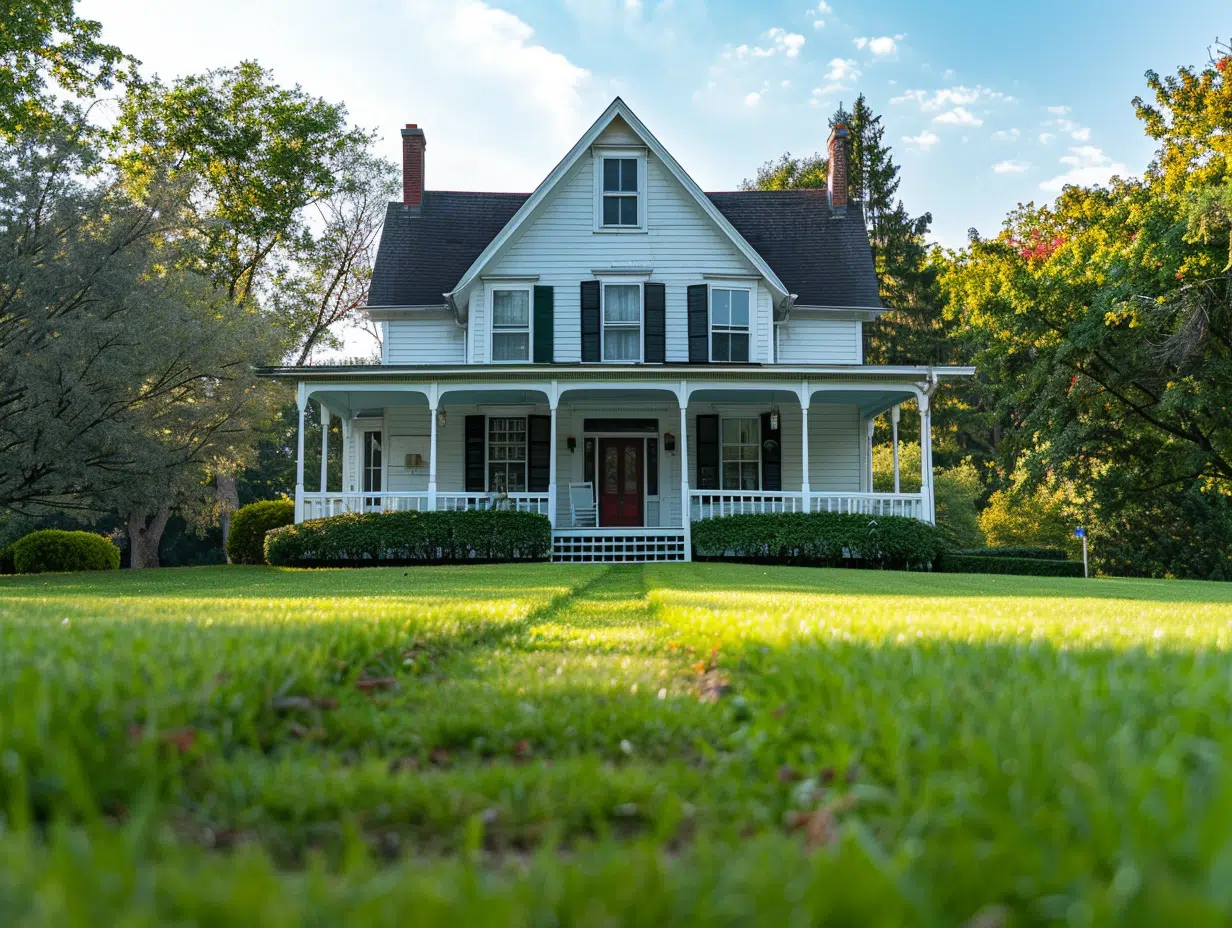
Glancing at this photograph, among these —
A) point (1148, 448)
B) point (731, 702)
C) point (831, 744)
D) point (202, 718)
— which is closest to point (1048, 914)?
point (831, 744)

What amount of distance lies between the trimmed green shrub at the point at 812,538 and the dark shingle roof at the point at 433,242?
8.39m

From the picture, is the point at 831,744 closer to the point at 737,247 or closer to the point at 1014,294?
the point at 737,247

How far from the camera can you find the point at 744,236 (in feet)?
75.3

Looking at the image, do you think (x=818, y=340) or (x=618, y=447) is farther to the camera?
(x=818, y=340)

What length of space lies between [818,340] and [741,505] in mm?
5426

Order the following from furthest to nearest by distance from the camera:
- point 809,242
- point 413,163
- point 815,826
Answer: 1. point 413,163
2. point 809,242
3. point 815,826

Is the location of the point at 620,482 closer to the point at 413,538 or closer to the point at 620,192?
the point at 413,538

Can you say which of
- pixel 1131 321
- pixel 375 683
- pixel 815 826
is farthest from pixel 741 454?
Answer: pixel 815 826

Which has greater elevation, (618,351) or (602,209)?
(602,209)

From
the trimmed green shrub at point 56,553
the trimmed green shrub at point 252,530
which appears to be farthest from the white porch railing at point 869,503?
the trimmed green shrub at point 56,553

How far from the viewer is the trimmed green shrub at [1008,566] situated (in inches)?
734

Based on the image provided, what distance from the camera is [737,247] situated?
20.0 metres

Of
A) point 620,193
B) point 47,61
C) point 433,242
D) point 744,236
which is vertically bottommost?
point 433,242

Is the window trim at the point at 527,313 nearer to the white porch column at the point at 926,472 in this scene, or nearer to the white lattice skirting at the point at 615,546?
the white lattice skirting at the point at 615,546
